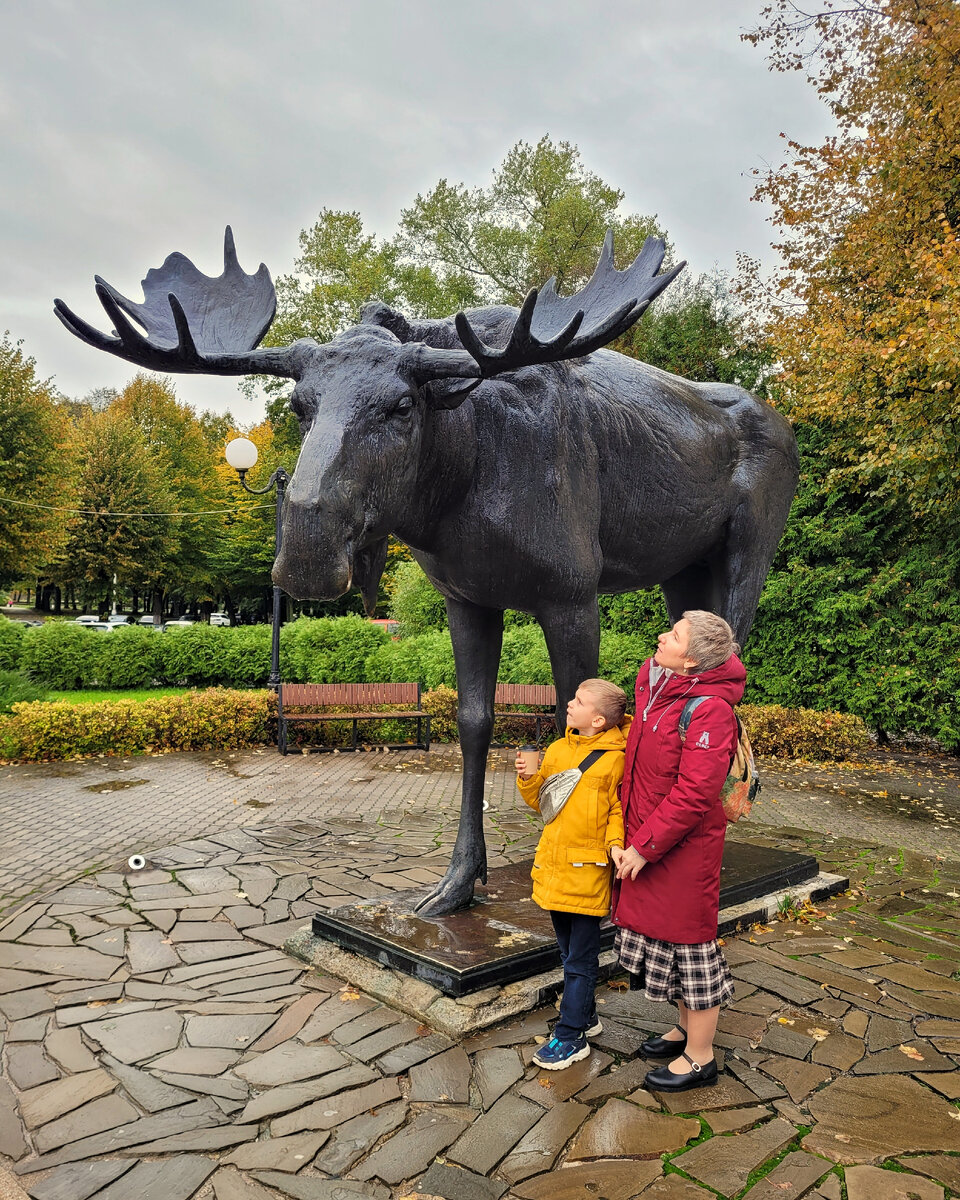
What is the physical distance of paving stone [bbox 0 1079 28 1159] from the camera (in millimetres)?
2377

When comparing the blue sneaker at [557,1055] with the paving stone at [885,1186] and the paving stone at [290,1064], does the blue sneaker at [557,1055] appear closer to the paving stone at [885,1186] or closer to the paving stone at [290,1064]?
the paving stone at [290,1064]

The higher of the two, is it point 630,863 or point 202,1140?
point 630,863

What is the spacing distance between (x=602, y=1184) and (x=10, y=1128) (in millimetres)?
1772

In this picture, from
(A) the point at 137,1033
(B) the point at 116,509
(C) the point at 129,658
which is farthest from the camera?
(B) the point at 116,509

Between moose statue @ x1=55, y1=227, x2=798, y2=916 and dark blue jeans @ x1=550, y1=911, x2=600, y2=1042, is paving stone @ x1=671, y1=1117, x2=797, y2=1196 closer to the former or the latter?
dark blue jeans @ x1=550, y1=911, x2=600, y2=1042

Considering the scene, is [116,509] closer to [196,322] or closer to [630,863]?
[196,322]

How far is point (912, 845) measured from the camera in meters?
6.58

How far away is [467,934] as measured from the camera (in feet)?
11.2

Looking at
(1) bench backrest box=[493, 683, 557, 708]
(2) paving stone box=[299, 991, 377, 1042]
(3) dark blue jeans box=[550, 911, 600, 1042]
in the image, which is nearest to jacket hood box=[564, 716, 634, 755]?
(3) dark blue jeans box=[550, 911, 600, 1042]

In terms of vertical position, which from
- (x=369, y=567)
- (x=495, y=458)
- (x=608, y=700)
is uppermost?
(x=495, y=458)

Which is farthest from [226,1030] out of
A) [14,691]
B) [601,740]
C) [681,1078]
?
[14,691]

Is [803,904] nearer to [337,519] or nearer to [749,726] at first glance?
[337,519]

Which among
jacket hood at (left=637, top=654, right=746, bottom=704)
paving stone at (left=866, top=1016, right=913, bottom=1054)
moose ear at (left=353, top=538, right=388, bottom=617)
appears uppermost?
moose ear at (left=353, top=538, right=388, bottom=617)

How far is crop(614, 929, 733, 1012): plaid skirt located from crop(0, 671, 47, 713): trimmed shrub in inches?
422
